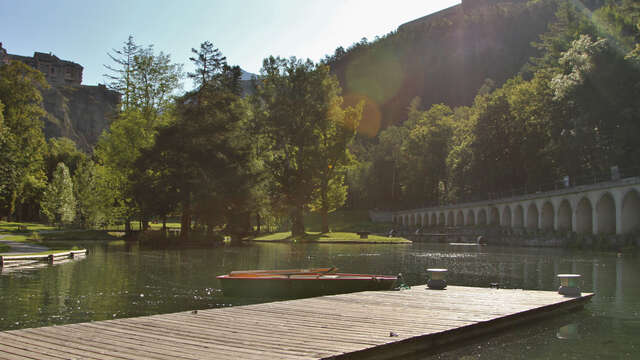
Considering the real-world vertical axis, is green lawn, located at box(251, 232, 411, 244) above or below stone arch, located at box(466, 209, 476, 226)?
below

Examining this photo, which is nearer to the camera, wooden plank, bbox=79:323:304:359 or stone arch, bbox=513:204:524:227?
wooden plank, bbox=79:323:304:359

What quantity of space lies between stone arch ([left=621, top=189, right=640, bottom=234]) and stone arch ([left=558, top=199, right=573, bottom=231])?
10.7 metres

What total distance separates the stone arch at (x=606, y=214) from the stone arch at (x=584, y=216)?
8.63 ft

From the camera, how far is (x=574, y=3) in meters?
62.0

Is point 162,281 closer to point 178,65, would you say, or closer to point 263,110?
point 178,65

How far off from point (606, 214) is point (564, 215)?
8029 mm

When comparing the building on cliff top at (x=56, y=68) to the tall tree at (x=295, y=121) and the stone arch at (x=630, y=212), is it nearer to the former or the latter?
the tall tree at (x=295, y=121)

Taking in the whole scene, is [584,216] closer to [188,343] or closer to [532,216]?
[532,216]

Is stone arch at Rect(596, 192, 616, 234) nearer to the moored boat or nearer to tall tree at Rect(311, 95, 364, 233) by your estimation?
tall tree at Rect(311, 95, 364, 233)

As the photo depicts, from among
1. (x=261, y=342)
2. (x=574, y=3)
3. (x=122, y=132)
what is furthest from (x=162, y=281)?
(x=574, y=3)

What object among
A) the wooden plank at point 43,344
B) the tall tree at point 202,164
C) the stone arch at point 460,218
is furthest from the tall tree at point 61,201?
the wooden plank at point 43,344

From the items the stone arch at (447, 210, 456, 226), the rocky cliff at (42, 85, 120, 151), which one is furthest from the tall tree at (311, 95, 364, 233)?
the rocky cliff at (42, 85, 120, 151)

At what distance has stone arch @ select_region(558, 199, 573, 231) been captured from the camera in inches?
2259

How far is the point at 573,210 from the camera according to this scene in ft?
175
